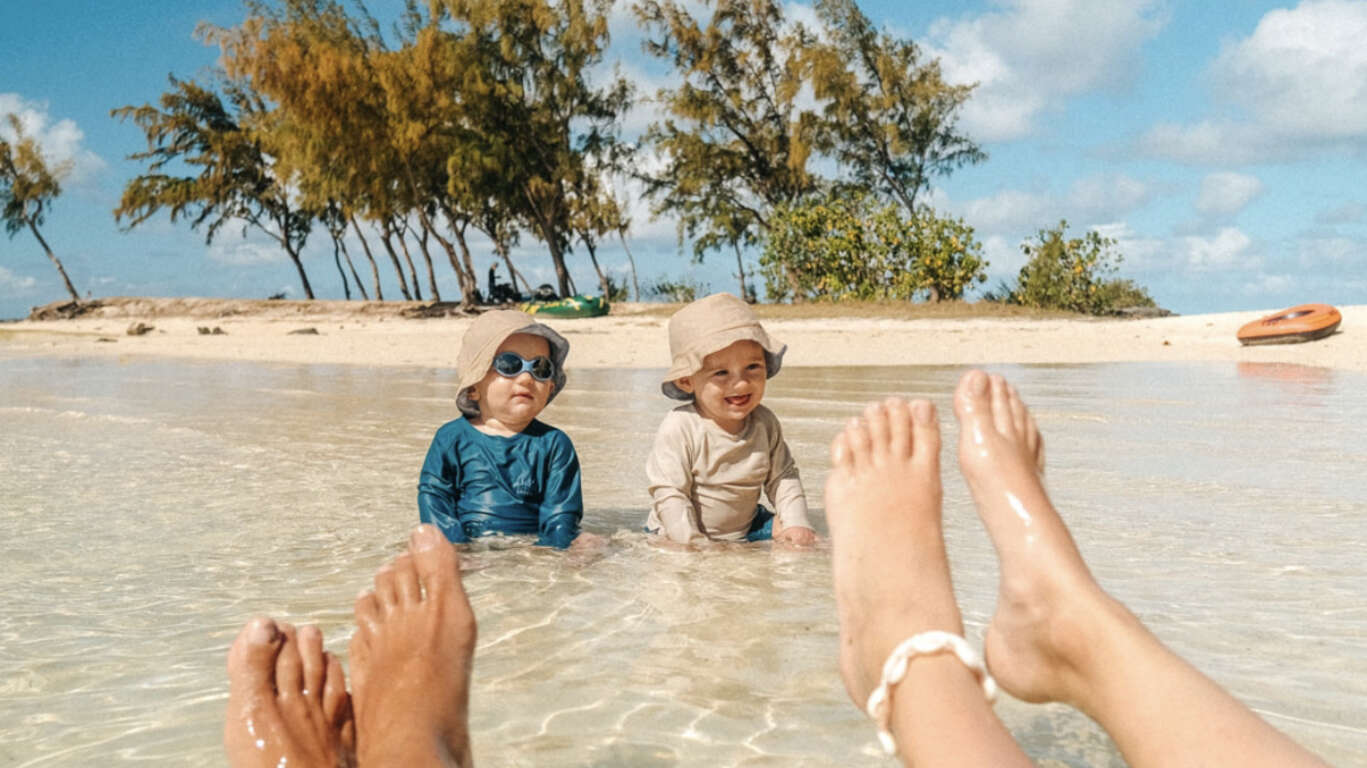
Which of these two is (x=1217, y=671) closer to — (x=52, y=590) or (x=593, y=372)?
(x=52, y=590)

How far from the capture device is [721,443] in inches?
146

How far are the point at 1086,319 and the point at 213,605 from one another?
52.1 feet

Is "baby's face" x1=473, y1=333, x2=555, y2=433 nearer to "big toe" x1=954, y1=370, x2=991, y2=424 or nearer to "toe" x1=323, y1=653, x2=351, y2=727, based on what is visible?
"big toe" x1=954, y1=370, x2=991, y2=424

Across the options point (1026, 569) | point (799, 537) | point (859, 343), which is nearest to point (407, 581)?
point (1026, 569)

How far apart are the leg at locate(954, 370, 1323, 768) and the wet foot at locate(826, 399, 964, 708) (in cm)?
10

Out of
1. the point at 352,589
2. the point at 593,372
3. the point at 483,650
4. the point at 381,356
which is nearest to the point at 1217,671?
the point at 483,650

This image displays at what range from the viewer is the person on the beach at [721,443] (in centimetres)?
358

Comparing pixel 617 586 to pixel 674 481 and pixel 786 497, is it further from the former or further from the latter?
pixel 786 497

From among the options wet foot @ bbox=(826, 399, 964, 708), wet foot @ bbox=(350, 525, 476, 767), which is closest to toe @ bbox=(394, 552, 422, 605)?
wet foot @ bbox=(350, 525, 476, 767)

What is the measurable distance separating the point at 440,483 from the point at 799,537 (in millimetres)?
1195

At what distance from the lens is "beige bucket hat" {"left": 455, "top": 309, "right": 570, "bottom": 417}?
3572 mm

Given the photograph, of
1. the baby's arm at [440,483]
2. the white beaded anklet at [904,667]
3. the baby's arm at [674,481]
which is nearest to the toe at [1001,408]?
the white beaded anklet at [904,667]

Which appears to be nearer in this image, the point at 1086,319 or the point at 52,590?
the point at 52,590

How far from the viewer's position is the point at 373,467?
211 inches
